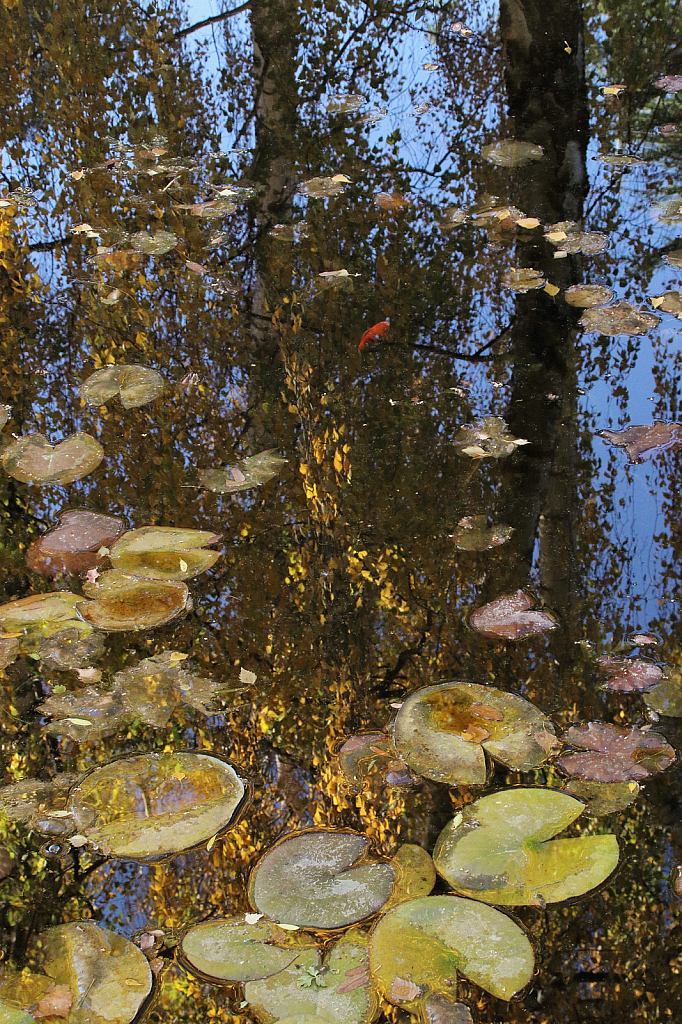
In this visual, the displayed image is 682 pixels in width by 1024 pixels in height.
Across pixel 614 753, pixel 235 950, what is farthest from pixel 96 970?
pixel 614 753

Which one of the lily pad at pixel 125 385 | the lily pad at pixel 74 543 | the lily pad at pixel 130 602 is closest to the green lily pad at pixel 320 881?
the lily pad at pixel 130 602

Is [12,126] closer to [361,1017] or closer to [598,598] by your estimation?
[598,598]

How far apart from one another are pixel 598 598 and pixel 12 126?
1.97m

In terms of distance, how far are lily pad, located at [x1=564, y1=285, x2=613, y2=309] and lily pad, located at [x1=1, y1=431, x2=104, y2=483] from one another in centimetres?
109

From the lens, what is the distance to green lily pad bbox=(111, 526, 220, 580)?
4.80 ft

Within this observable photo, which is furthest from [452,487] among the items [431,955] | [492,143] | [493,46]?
[493,46]

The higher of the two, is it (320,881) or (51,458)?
(51,458)

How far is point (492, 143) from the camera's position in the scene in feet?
6.92

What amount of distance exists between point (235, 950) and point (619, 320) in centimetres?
144

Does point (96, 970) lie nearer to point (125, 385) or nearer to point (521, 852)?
point (521, 852)

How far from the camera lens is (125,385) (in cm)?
171

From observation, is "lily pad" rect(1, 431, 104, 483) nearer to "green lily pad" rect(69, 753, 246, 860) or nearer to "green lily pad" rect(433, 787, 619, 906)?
"green lily pad" rect(69, 753, 246, 860)

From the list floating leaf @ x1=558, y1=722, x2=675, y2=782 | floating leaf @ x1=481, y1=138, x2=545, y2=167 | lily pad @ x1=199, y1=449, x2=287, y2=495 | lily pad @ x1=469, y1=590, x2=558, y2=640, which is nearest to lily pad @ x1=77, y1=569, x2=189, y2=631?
lily pad @ x1=199, y1=449, x2=287, y2=495

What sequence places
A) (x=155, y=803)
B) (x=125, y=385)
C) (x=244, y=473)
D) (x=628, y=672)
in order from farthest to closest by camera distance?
(x=125, y=385) → (x=244, y=473) → (x=628, y=672) → (x=155, y=803)
